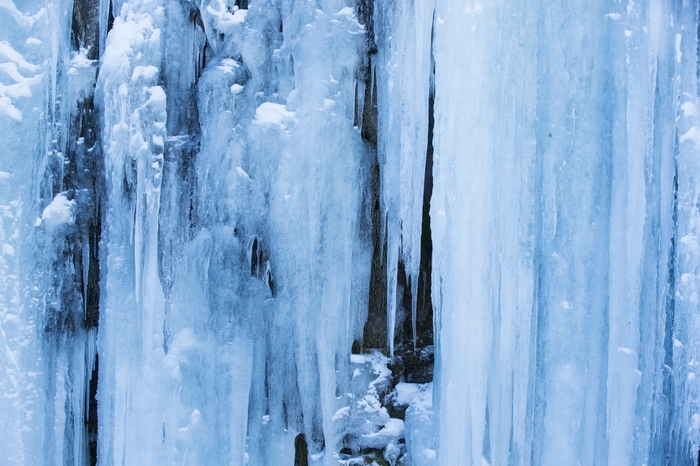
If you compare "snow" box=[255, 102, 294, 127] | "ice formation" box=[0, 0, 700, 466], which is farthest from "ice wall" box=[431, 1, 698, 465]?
"snow" box=[255, 102, 294, 127]

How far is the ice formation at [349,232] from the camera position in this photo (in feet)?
8.63

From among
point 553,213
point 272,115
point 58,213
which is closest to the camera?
point 553,213

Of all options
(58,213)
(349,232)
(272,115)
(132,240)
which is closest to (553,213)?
(349,232)

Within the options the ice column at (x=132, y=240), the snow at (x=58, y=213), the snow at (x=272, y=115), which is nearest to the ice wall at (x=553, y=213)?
the snow at (x=272, y=115)

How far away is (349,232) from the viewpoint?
9.50 ft

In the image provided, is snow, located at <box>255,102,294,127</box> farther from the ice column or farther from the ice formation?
the ice column

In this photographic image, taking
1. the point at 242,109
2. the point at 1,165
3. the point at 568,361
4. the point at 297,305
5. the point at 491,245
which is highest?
the point at 242,109

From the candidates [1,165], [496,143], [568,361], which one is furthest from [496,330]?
[1,165]

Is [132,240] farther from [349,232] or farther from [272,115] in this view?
[349,232]

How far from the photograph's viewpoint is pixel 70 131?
3018 millimetres

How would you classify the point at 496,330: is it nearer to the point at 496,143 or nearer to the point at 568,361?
the point at 568,361

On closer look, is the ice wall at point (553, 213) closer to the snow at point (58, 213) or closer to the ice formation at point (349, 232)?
the ice formation at point (349, 232)

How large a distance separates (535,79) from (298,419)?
6.27 ft

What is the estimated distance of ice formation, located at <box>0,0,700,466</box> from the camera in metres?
2.63
